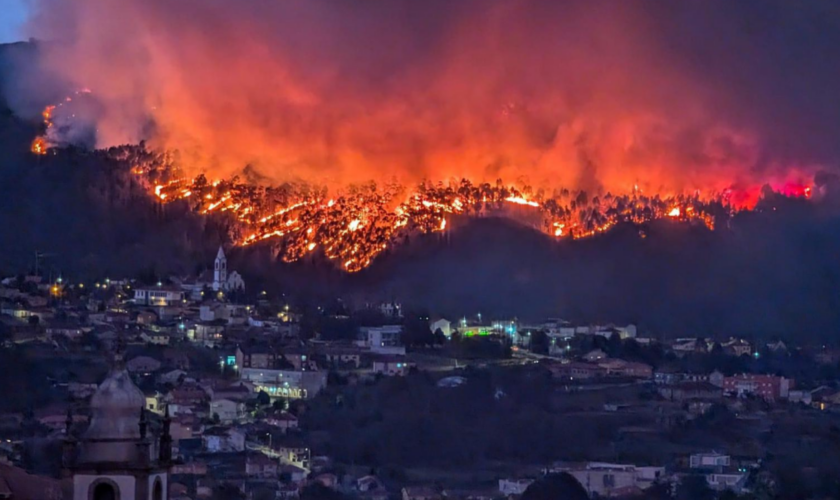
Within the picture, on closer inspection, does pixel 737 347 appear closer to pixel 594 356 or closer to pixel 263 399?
pixel 594 356

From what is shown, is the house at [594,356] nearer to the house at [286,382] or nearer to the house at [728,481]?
the house at [286,382]

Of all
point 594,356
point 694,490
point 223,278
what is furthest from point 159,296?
point 694,490

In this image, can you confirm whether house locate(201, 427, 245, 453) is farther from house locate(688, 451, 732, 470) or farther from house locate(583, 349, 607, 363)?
house locate(583, 349, 607, 363)

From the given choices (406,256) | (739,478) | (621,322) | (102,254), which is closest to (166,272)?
(102,254)

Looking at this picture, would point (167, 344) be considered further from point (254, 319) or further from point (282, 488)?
point (282, 488)

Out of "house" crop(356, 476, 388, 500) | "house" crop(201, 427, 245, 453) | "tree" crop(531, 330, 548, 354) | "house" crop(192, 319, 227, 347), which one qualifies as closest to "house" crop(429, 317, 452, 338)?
"tree" crop(531, 330, 548, 354)
